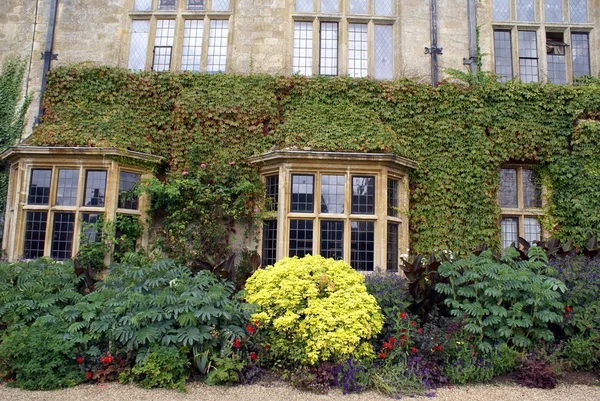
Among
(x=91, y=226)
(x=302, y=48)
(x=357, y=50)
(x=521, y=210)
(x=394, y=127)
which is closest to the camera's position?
(x=91, y=226)

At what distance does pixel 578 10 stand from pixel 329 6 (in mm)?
5654

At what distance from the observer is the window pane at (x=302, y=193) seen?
340 inches

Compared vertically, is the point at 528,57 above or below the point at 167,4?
below

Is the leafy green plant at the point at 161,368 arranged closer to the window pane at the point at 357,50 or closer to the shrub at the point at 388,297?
the shrub at the point at 388,297

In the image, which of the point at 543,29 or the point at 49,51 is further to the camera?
the point at 543,29

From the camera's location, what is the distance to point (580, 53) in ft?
34.1

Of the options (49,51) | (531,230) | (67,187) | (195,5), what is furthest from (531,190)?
(49,51)

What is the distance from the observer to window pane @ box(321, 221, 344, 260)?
8.51 metres

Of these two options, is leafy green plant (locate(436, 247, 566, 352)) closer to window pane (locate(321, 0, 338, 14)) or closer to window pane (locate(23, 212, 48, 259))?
window pane (locate(321, 0, 338, 14))

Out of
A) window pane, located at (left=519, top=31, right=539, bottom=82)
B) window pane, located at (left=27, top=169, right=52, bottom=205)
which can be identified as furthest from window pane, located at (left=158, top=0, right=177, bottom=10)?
window pane, located at (left=519, top=31, right=539, bottom=82)

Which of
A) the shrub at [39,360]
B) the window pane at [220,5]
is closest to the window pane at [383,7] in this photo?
the window pane at [220,5]

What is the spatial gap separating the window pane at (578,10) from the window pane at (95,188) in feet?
35.1

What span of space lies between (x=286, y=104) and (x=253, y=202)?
2.12 metres

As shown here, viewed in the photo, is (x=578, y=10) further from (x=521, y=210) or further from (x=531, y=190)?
(x=521, y=210)
